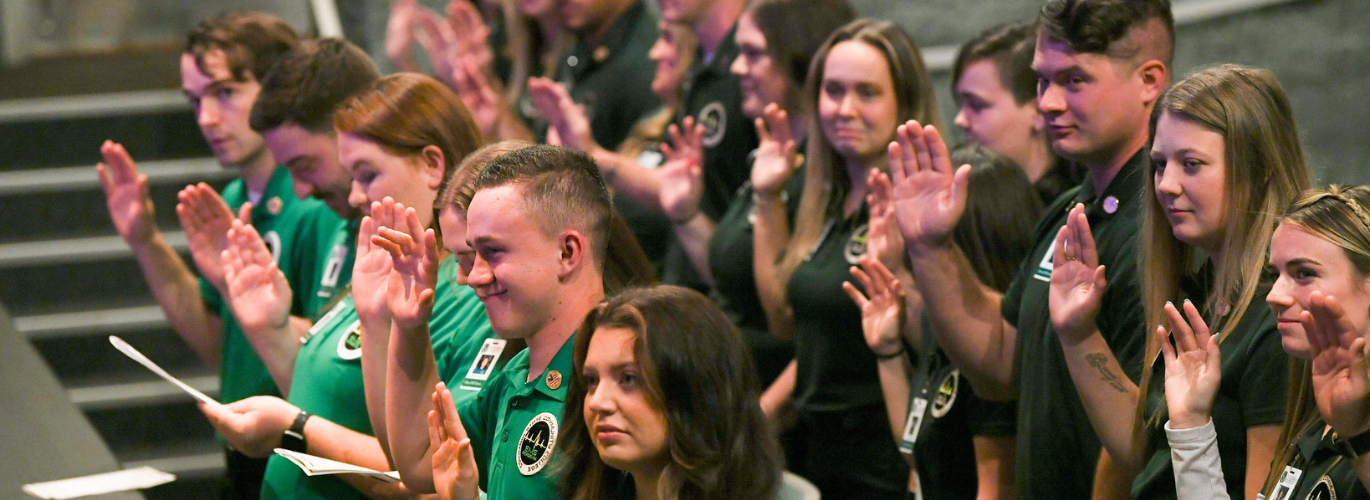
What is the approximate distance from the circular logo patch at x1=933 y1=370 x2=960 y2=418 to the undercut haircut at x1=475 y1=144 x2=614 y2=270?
86 centimetres

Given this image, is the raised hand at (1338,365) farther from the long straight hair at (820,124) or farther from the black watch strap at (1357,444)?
the long straight hair at (820,124)

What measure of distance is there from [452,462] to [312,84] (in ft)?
4.42

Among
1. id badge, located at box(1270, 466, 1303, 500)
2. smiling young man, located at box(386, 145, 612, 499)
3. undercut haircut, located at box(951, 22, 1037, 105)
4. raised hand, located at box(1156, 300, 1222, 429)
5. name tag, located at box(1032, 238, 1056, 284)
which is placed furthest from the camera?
undercut haircut, located at box(951, 22, 1037, 105)

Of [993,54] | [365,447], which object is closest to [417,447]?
[365,447]

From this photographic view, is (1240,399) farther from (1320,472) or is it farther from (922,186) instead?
(922,186)

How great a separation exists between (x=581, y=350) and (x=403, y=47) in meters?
3.91

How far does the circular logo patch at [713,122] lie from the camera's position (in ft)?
13.6

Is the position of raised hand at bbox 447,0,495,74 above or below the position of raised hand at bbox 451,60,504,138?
above

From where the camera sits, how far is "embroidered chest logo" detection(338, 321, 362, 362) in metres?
2.66

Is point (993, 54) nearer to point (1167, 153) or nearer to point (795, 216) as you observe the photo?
point (795, 216)

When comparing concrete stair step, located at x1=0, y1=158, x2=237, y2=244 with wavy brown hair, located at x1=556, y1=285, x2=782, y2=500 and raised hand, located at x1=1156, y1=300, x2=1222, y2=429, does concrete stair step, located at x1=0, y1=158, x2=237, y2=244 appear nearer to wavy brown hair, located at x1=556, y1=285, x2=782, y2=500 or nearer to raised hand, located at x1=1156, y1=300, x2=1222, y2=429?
wavy brown hair, located at x1=556, y1=285, x2=782, y2=500

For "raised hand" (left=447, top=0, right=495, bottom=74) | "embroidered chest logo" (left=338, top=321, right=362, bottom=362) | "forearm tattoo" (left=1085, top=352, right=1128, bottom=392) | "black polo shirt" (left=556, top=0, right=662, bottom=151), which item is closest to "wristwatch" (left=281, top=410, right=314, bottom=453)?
"embroidered chest logo" (left=338, top=321, right=362, bottom=362)

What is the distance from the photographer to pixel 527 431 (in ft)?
7.16

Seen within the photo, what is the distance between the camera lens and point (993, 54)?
311cm
